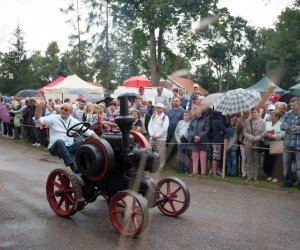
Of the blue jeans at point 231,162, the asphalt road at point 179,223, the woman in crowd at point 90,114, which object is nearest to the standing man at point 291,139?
the asphalt road at point 179,223

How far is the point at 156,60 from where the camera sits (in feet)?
35.2

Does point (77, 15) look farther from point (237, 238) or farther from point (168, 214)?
point (237, 238)

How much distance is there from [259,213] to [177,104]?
4025mm

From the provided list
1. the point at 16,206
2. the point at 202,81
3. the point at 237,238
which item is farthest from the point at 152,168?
the point at 202,81

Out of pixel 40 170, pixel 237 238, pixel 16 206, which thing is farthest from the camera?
pixel 40 170

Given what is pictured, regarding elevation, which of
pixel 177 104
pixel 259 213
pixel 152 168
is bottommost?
pixel 259 213

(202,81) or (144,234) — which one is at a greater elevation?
(202,81)

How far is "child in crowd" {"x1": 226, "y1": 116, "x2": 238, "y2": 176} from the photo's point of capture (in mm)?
8227

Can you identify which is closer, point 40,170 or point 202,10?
point 202,10

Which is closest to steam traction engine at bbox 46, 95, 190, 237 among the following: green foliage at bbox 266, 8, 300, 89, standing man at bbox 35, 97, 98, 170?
standing man at bbox 35, 97, 98, 170

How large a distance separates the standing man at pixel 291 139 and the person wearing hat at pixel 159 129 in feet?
8.27

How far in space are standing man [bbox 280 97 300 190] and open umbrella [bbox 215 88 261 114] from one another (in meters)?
0.65

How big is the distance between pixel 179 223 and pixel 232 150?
341cm

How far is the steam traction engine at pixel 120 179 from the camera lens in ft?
15.4
